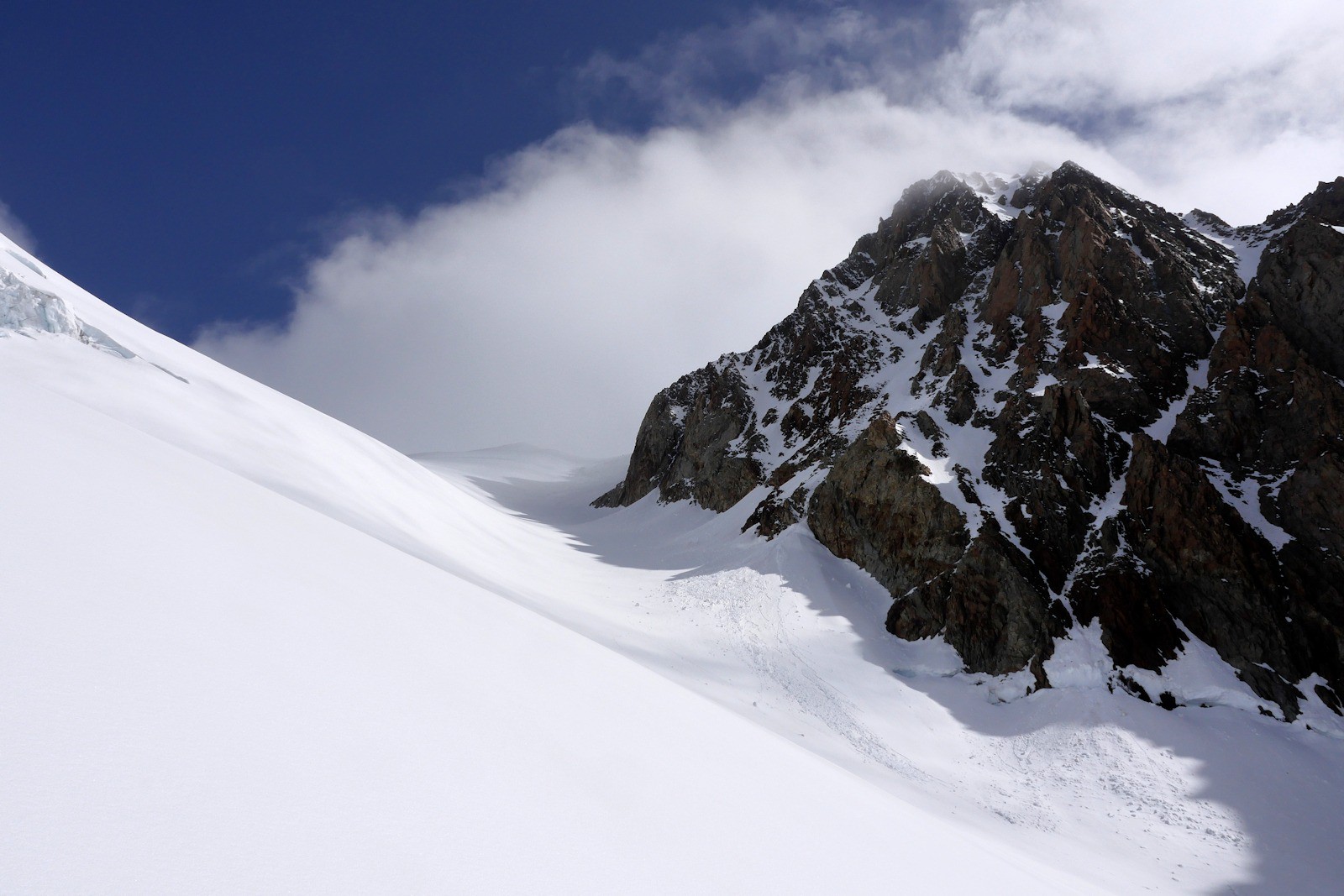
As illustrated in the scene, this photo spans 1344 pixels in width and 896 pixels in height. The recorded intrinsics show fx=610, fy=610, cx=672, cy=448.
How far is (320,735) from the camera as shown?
3572 millimetres

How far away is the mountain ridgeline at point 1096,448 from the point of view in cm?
2881

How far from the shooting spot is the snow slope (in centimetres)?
258

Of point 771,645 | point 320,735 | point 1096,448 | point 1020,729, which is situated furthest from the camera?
point 1096,448

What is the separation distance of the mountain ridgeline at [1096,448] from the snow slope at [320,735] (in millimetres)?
25909

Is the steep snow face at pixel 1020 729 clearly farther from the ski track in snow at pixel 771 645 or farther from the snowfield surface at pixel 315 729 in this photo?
the snowfield surface at pixel 315 729

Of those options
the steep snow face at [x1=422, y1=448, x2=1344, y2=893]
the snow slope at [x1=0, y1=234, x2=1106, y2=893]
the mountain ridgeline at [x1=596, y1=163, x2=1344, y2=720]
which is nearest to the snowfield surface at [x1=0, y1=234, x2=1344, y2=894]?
the snow slope at [x1=0, y1=234, x2=1106, y2=893]

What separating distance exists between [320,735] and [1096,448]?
41.7m

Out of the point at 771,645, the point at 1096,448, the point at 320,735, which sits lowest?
the point at 320,735

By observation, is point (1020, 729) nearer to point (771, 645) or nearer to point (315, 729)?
point (771, 645)

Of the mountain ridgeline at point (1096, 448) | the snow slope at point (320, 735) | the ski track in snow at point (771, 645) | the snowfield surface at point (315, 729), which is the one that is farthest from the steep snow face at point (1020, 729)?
the snow slope at point (320, 735)

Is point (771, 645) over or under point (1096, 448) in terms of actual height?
under

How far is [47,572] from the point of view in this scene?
12.7 ft

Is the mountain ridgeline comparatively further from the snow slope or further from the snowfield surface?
the snow slope

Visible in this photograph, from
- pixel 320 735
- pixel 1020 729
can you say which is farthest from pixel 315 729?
pixel 1020 729
